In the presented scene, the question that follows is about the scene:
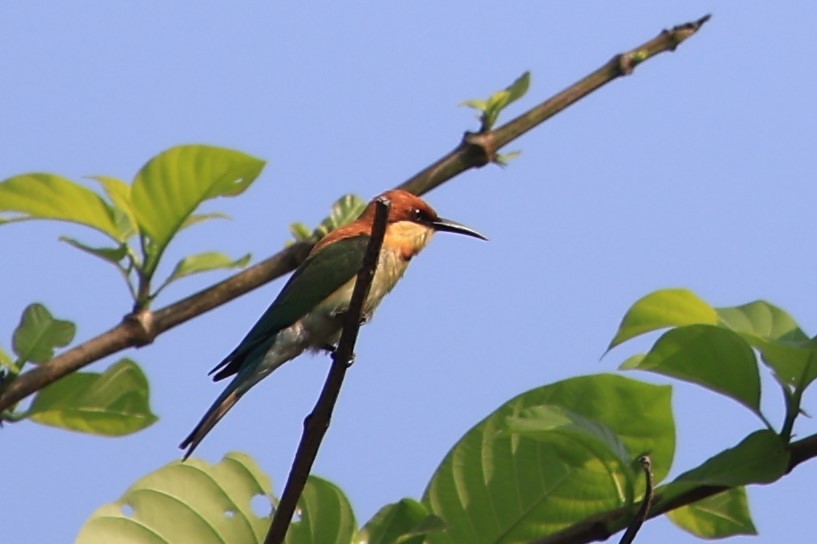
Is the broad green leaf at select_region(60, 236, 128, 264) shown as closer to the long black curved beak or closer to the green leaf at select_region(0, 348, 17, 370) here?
the green leaf at select_region(0, 348, 17, 370)

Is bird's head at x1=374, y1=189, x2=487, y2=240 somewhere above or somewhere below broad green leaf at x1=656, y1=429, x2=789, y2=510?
above

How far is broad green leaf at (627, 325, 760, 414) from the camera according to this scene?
166cm

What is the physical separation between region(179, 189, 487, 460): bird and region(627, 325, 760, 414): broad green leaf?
146 cm

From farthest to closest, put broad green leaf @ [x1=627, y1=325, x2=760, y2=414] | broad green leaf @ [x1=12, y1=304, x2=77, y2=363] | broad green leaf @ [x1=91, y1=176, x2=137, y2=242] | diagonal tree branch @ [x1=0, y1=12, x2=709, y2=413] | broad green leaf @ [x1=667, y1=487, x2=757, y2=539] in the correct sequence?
broad green leaf @ [x1=91, y1=176, x2=137, y2=242], broad green leaf @ [x1=12, y1=304, x2=77, y2=363], diagonal tree branch @ [x1=0, y1=12, x2=709, y2=413], broad green leaf @ [x1=667, y1=487, x2=757, y2=539], broad green leaf @ [x1=627, y1=325, x2=760, y2=414]

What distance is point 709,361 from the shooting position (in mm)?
1694

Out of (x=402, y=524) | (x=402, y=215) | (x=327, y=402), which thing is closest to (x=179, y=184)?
(x=327, y=402)

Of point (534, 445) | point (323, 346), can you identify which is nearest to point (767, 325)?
point (534, 445)

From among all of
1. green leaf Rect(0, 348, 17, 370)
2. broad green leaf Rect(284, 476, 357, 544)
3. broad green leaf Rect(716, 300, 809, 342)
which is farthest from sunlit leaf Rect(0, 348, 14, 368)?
broad green leaf Rect(716, 300, 809, 342)

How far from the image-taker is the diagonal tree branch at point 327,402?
1.57 meters

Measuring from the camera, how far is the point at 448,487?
1843 millimetres

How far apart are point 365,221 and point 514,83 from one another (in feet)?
4.37

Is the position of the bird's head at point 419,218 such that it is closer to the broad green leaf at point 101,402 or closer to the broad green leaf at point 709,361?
the broad green leaf at point 101,402

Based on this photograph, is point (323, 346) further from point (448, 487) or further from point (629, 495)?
point (629, 495)

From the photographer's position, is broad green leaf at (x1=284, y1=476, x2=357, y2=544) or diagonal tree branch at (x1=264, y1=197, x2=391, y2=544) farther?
broad green leaf at (x1=284, y1=476, x2=357, y2=544)
